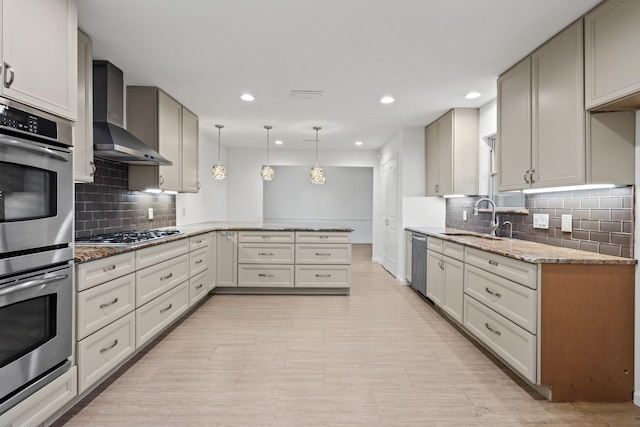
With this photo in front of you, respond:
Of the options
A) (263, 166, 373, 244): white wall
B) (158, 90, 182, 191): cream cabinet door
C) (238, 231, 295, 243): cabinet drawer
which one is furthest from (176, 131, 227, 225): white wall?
(263, 166, 373, 244): white wall

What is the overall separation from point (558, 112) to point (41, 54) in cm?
300

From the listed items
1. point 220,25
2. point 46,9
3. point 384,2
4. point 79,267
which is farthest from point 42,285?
point 384,2

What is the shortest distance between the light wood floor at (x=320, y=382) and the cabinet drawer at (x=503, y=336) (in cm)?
16

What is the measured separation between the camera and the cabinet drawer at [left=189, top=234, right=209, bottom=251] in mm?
3506

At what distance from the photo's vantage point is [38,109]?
165 cm

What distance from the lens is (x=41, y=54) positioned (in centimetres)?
168

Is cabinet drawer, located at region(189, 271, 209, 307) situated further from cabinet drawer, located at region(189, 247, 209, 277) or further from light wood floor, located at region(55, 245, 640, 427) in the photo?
light wood floor, located at region(55, 245, 640, 427)

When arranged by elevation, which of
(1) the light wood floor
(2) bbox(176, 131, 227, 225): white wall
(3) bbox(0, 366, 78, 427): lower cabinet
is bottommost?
(1) the light wood floor

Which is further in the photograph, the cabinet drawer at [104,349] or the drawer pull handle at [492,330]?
the drawer pull handle at [492,330]

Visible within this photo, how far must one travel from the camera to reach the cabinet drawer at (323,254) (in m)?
4.32

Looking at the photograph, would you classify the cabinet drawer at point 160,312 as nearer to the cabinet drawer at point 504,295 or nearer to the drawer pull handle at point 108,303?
the drawer pull handle at point 108,303

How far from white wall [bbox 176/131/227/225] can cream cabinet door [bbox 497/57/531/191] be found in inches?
151

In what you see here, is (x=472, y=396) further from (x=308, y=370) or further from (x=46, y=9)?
(x=46, y=9)

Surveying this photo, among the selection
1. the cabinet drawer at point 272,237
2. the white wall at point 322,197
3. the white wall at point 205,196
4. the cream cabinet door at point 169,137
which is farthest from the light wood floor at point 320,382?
the white wall at point 322,197
